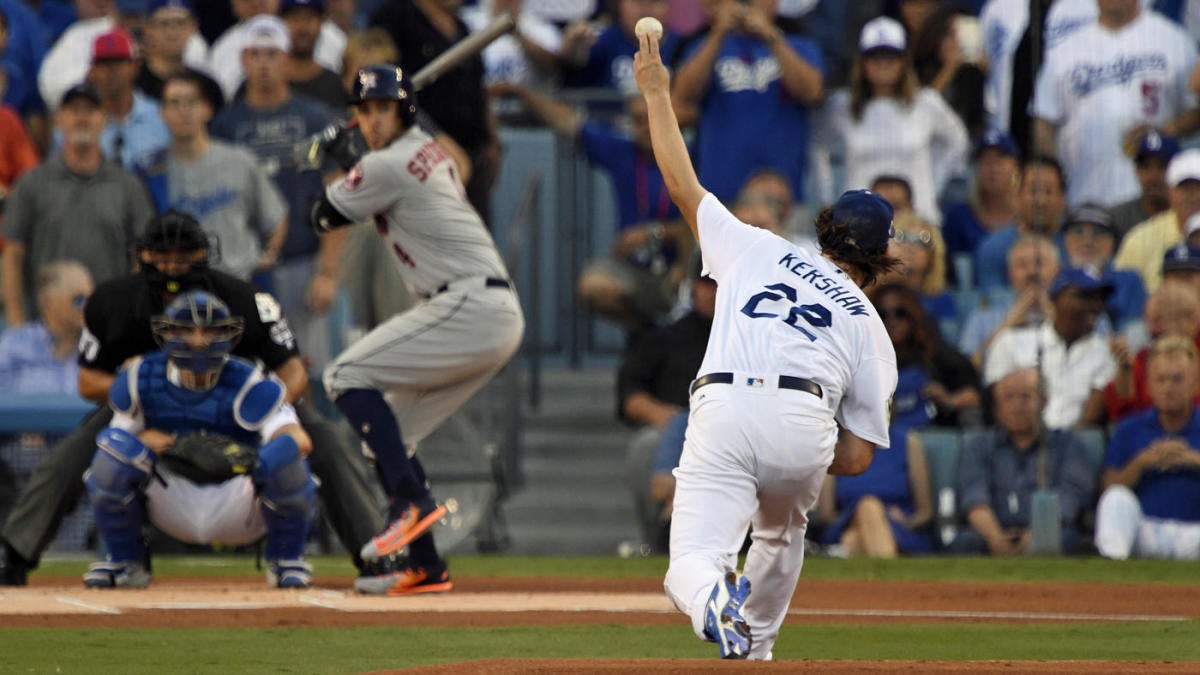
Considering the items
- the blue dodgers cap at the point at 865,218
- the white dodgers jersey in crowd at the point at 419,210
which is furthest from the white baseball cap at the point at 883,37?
the blue dodgers cap at the point at 865,218

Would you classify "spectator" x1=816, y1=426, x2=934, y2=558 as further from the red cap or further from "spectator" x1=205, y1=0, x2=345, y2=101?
the red cap

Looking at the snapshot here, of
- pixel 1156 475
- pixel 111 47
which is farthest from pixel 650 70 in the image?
pixel 111 47

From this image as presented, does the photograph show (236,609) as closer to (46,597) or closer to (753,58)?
(46,597)

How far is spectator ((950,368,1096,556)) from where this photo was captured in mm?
10148

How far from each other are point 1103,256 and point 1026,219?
0.51 metres

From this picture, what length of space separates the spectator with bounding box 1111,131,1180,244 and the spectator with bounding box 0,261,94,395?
6278 mm

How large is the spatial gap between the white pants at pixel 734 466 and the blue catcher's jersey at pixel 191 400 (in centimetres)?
321

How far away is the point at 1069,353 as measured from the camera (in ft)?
35.1

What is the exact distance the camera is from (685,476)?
5.38 m

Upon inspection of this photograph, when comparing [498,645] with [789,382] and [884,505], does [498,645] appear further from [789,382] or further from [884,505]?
[884,505]

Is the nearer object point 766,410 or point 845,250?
point 766,410

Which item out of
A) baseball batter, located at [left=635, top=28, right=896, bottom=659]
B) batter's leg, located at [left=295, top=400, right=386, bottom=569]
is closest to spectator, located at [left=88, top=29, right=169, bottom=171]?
batter's leg, located at [left=295, top=400, right=386, bottom=569]

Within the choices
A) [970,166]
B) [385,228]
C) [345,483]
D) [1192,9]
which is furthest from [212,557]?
[1192,9]

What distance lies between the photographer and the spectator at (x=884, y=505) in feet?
33.5
